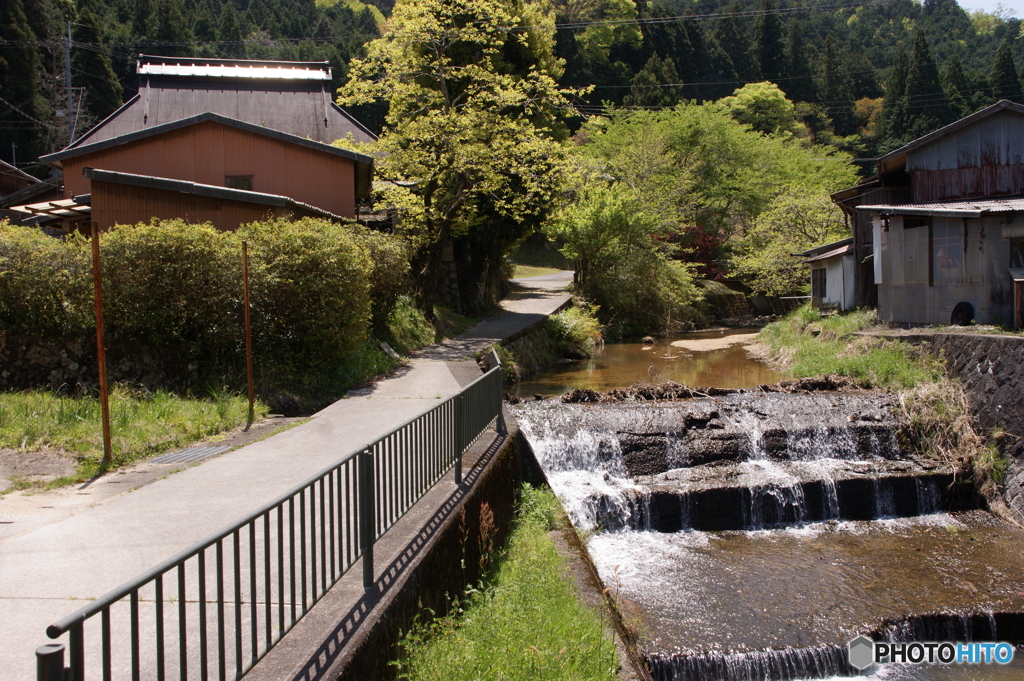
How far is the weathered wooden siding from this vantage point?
1899 cm

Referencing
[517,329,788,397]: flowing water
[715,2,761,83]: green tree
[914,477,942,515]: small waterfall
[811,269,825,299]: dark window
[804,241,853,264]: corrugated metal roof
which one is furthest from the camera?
[715,2,761,83]: green tree

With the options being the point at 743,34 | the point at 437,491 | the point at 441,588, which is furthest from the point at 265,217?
the point at 743,34

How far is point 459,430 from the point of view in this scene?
7281mm

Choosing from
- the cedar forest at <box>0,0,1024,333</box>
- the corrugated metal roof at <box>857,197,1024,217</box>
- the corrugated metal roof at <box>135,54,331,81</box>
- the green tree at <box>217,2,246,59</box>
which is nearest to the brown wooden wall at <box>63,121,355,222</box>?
the cedar forest at <box>0,0,1024,333</box>

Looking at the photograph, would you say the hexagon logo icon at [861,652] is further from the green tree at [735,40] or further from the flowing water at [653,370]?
the green tree at [735,40]

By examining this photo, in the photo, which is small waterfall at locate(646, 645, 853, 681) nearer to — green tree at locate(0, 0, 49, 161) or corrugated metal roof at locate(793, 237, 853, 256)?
corrugated metal roof at locate(793, 237, 853, 256)

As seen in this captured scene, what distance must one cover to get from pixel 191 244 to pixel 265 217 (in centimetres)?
389

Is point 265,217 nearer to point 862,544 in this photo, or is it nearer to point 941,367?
point 862,544

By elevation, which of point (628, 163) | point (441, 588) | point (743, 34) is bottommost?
point (441, 588)

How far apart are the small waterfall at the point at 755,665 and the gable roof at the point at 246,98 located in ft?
81.4

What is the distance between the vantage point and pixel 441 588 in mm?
5629

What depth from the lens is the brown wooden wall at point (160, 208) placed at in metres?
14.6

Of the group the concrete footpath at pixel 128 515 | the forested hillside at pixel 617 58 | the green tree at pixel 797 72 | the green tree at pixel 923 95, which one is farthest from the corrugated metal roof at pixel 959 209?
the green tree at pixel 797 72

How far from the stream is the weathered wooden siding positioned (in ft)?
30.5
